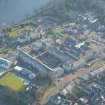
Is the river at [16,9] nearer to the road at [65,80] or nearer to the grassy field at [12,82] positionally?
the grassy field at [12,82]

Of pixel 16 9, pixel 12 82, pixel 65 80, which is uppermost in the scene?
pixel 12 82

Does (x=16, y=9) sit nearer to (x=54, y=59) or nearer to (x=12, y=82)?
(x=54, y=59)

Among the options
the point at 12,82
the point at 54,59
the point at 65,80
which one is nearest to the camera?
the point at 12,82

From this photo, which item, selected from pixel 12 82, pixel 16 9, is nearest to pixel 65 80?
pixel 12 82

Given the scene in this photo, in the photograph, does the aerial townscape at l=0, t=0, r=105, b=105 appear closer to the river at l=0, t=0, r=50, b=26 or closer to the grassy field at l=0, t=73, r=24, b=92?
the grassy field at l=0, t=73, r=24, b=92

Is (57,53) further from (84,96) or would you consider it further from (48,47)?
(84,96)

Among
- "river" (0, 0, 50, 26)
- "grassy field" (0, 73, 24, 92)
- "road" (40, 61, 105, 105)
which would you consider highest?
"grassy field" (0, 73, 24, 92)

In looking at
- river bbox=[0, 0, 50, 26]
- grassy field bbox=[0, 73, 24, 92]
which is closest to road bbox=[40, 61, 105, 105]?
grassy field bbox=[0, 73, 24, 92]

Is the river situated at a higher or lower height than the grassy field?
lower
